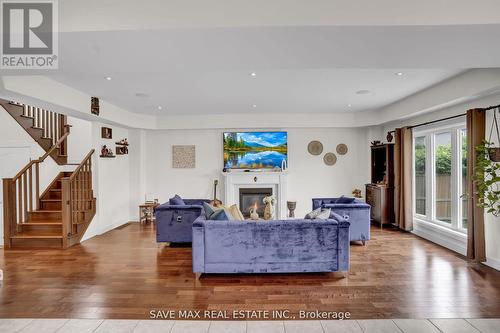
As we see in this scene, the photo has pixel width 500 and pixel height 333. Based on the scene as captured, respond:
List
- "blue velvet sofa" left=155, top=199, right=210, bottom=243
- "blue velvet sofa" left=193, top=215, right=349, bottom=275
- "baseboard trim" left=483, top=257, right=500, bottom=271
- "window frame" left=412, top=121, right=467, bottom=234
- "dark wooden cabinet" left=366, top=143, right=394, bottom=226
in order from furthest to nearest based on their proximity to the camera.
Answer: "dark wooden cabinet" left=366, top=143, right=394, bottom=226
"blue velvet sofa" left=155, top=199, right=210, bottom=243
"window frame" left=412, top=121, right=467, bottom=234
"baseboard trim" left=483, top=257, right=500, bottom=271
"blue velvet sofa" left=193, top=215, right=349, bottom=275

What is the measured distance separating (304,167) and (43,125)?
253 inches

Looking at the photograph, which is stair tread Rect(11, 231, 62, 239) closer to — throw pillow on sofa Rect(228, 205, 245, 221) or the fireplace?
throw pillow on sofa Rect(228, 205, 245, 221)

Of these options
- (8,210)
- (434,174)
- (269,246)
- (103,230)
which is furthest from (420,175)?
(8,210)

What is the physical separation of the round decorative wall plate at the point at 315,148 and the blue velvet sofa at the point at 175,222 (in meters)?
3.88

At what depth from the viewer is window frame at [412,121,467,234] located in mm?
5188

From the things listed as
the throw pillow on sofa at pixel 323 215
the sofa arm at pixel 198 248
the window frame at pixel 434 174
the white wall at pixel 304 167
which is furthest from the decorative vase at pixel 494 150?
the sofa arm at pixel 198 248

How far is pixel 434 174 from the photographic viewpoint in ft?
19.5

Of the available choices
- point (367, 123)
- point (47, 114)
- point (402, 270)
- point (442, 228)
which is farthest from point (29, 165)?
point (442, 228)

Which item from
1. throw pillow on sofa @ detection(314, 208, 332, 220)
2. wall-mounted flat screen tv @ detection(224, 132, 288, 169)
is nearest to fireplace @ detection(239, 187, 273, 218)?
wall-mounted flat screen tv @ detection(224, 132, 288, 169)

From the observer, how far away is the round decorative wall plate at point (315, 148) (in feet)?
26.2

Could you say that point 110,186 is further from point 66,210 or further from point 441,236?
point 441,236

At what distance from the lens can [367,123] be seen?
7.40 meters

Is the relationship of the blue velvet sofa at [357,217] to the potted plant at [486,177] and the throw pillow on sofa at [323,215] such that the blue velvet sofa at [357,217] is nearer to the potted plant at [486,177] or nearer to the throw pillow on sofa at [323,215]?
the throw pillow on sofa at [323,215]

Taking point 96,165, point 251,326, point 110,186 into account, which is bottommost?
point 251,326
